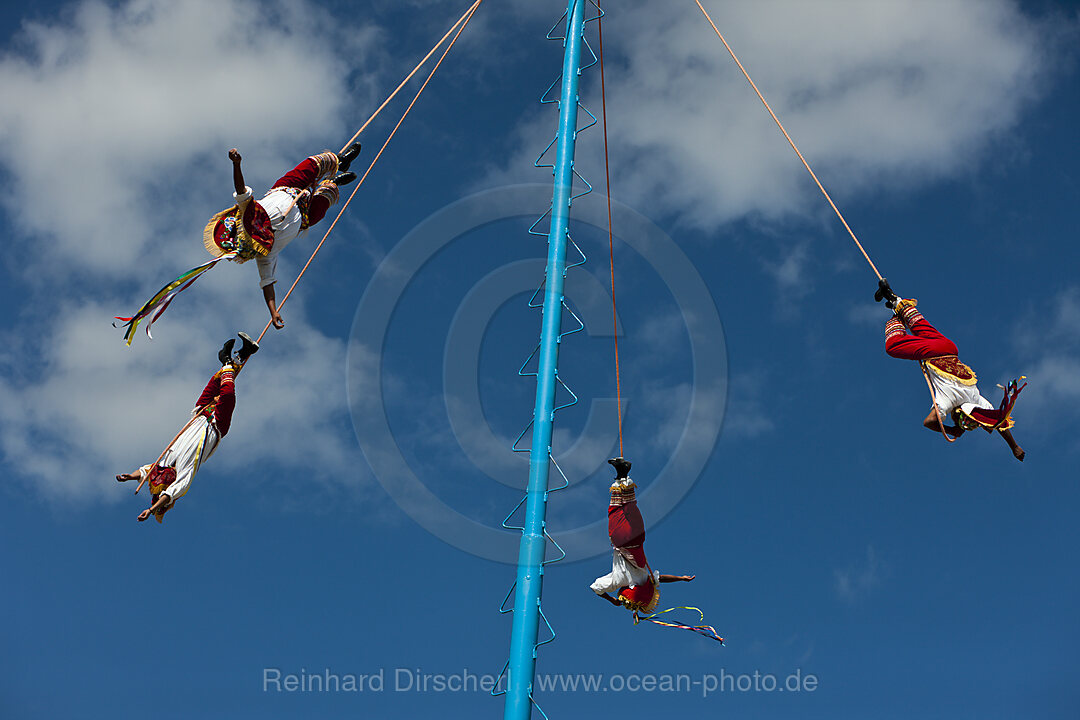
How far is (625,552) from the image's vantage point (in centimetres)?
986

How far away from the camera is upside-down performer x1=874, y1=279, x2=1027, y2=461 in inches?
355

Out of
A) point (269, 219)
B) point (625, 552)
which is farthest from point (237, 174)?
point (625, 552)

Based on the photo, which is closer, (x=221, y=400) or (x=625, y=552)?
(x=221, y=400)

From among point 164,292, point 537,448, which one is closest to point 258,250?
point 164,292

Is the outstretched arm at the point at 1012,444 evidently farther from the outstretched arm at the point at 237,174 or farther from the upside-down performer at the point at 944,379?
the outstretched arm at the point at 237,174

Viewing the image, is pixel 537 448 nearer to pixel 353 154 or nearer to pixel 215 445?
pixel 215 445

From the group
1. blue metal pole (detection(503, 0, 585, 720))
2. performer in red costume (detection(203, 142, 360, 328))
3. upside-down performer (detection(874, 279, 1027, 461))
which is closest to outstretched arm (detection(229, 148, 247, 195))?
performer in red costume (detection(203, 142, 360, 328))

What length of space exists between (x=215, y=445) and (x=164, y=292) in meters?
1.55

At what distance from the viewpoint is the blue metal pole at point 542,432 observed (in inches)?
338

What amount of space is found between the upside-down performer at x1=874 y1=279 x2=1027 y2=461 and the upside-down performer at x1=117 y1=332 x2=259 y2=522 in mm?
6623

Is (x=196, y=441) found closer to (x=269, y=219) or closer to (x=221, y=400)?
(x=221, y=400)

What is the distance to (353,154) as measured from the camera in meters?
10.7

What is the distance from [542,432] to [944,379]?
404 cm

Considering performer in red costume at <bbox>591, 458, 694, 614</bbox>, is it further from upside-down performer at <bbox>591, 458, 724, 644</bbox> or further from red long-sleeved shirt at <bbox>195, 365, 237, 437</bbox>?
red long-sleeved shirt at <bbox>195, 365, 237, 437</bbox>
